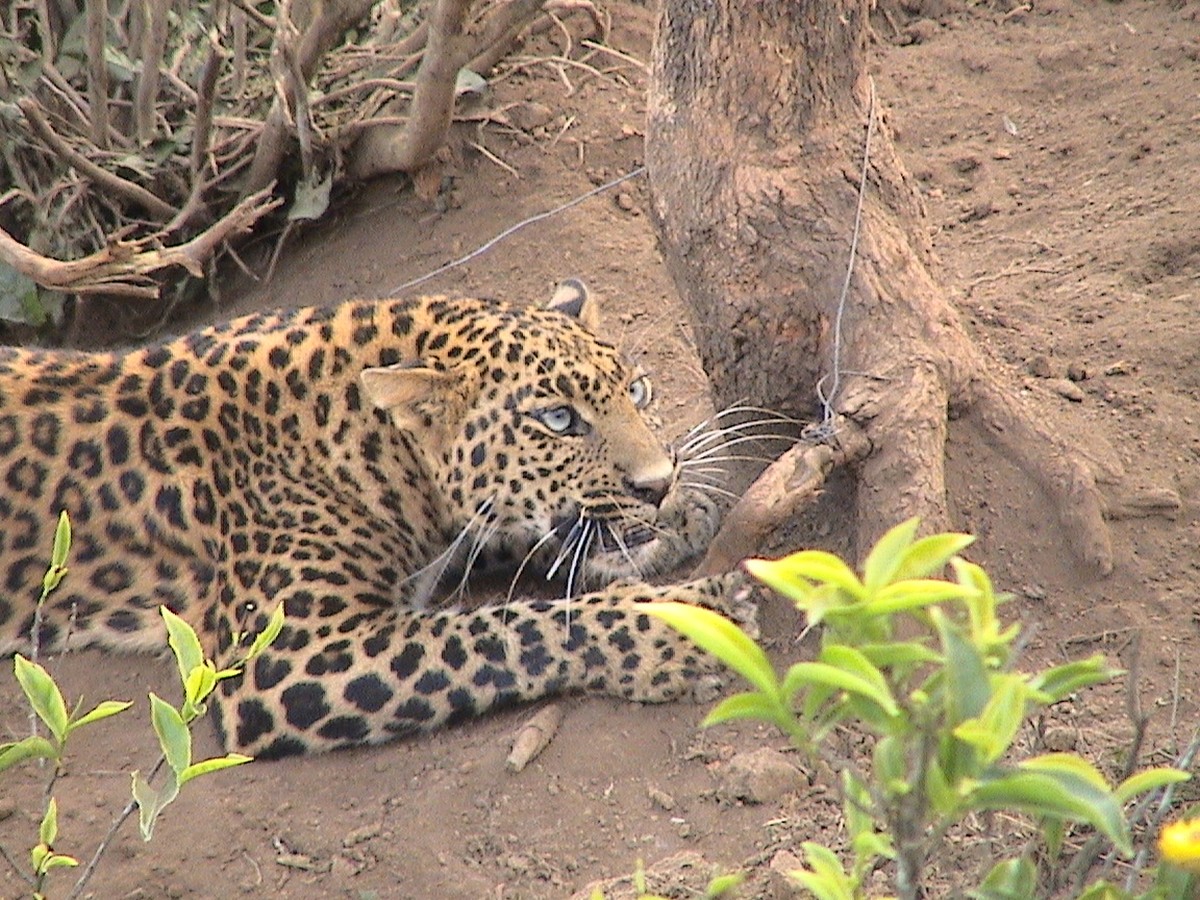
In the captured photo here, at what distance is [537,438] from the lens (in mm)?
5320

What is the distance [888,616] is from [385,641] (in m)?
3.09

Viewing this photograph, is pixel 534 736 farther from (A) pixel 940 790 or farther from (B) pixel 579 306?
(A) pixel 940 790

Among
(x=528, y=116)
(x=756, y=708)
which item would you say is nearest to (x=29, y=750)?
(x=756, y=708)

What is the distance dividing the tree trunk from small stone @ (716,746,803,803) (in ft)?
2.55

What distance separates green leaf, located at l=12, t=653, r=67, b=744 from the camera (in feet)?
10.3

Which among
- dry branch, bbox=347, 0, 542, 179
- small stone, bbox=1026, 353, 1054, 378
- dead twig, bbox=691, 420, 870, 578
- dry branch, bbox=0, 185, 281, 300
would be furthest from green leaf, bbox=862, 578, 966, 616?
dry branch, bbox=347, 0, 542, 179

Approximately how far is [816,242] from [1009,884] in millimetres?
2768

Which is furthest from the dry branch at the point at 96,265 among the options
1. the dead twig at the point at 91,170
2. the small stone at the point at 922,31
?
the small stone at the point at 922,31

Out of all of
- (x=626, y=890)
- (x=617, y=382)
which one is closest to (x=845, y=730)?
(x=626, y=890)

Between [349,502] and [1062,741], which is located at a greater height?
[1062,741]

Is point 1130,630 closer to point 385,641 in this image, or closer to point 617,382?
point 617,382

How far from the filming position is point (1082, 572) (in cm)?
470

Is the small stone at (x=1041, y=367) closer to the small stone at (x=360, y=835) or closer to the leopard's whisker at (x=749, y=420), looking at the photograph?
the leopard's whisker at (x=749, y=420)

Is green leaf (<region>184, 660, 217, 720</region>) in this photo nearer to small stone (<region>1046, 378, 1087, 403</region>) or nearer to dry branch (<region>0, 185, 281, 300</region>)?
dry branch (<region>0, 185, 281, 300</region>)
